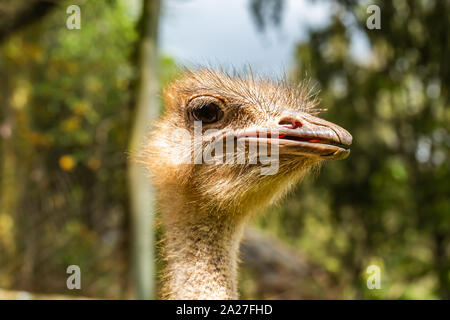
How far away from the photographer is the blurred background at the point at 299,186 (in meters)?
5.51

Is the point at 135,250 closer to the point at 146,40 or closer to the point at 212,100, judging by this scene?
the point at 146,40

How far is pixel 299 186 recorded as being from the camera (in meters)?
6.79

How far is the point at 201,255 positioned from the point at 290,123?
615 mm

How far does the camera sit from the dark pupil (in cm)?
190

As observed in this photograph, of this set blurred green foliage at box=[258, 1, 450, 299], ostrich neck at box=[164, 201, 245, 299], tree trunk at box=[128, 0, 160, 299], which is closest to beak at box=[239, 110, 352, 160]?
ostrich neck at box=[164, 201, 245, 299]

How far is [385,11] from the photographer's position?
5359 mm

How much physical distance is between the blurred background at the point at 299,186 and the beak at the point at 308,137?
108 inches

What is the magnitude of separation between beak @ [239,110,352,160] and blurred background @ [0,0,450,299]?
9.02 feet
